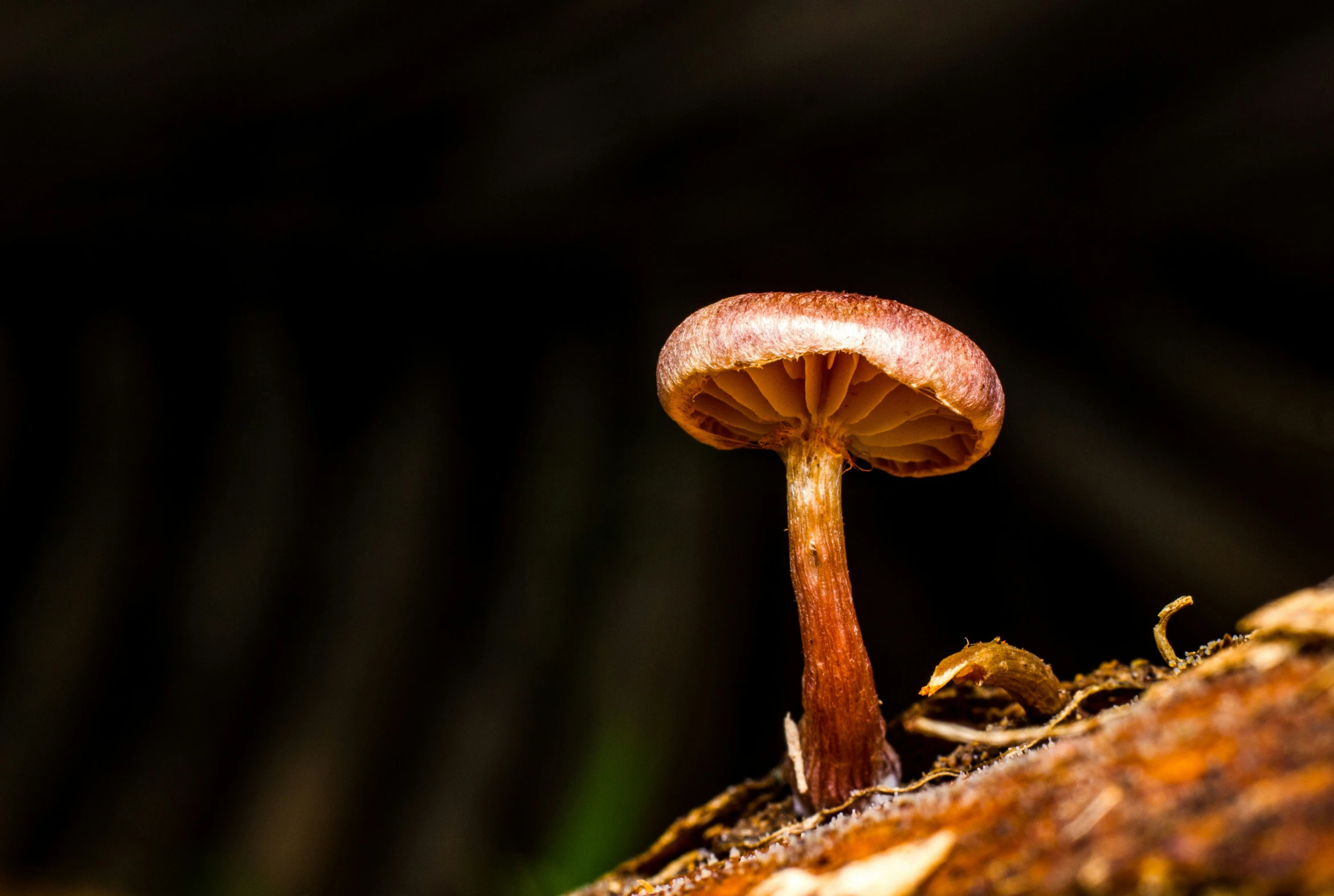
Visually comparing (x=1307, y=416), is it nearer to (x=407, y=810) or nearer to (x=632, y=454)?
(x=632, y=454)

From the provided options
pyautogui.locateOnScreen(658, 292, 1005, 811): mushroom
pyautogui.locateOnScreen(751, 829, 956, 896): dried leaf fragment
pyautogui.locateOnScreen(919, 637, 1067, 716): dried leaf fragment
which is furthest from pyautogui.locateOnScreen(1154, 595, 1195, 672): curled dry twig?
pyautogui.locateOnScreen(751, 829, 956, 896): dried leaf fragment

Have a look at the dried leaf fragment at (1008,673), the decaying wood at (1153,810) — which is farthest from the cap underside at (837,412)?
the decaying wood at (1153,810)

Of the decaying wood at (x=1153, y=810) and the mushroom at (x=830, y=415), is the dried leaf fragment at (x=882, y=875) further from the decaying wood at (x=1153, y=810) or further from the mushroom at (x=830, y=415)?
the mushroom at (x=830, y=415)

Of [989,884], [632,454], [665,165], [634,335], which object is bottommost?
[989,884]

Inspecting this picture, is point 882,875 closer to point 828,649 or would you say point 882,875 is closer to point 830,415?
point 828,649

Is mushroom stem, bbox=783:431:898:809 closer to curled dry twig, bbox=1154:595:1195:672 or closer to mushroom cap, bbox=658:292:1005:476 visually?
mushroom cap, bbox=658:292:1005:476

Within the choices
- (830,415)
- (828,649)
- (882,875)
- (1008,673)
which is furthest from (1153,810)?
(830,415)

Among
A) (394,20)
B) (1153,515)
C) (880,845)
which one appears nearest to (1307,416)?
(1153,515)
